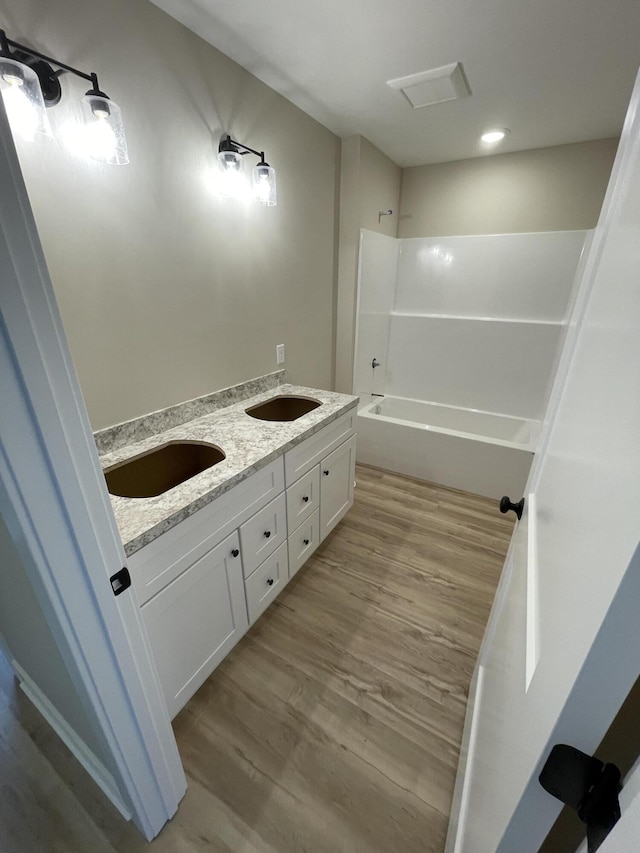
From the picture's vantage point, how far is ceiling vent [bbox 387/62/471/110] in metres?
1.66

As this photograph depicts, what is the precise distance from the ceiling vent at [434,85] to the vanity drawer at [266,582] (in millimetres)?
2343

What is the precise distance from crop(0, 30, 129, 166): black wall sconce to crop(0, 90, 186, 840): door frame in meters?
0.81

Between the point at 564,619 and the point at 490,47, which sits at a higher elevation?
the point at 490,47

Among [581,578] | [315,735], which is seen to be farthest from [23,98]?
[315,735]

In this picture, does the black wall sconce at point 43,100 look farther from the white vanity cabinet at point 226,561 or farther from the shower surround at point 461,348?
the shower surround at point 461,348

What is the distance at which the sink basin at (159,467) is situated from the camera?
1.35 m

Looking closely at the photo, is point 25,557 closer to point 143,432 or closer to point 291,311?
point 143,432

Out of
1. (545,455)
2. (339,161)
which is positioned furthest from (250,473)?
(339,161)

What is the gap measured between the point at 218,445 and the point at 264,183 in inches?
51.2

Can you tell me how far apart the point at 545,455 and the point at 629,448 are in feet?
1.89

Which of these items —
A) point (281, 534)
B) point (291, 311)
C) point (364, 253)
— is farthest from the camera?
point (364, 253)

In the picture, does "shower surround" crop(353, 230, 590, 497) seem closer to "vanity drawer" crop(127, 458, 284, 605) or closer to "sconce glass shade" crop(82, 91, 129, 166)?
"vanity drawer" crop(127, 458, 284, 605)

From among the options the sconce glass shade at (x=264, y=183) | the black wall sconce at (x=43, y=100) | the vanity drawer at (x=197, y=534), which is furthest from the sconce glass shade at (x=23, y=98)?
the vanity drawer at (x=197, y=534)

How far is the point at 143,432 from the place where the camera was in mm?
1494
